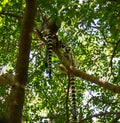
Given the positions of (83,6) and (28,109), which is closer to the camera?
(83,6)

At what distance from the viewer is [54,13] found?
485cm

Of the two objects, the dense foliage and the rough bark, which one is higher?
the dense foliage

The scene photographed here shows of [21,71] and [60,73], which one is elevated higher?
[60,73]

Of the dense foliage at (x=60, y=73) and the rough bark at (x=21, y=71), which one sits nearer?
the rough bark at (x=21, y=71)

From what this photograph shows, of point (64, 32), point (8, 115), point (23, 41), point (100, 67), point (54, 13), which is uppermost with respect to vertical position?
point (64, 32)

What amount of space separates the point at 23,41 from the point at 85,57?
10.8 m

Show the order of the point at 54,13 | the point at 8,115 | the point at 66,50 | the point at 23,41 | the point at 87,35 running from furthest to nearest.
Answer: the point at 87,35
the point at 66,50
the point at 54,13
the point at 23,41
the point at 8,115

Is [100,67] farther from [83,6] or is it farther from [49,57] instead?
[83,6]

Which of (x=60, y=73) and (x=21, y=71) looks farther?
(x=60, y=73)

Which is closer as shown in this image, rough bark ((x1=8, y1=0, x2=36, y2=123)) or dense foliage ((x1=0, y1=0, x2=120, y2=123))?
rough bark ((x1=8, y1=0, x2=36, y2=123))

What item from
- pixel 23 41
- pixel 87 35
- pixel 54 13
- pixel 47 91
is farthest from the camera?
pixel 87 35

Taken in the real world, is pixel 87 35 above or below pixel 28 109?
above

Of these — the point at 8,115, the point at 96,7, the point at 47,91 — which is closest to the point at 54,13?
the point at 96,7

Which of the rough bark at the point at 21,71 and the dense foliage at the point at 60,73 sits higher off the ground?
the dense foliage at the point at 60,73
